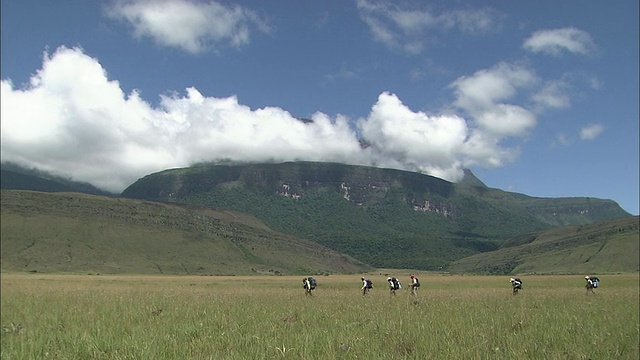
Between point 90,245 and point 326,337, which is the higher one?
point 326,337

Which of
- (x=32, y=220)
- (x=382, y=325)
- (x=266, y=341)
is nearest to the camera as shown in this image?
(x=266, y=341)

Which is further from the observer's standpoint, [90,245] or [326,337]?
[90,245]

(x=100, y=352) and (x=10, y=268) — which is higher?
(x=100, y=352)

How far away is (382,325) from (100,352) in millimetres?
6619

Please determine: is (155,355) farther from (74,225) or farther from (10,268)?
(74,225)

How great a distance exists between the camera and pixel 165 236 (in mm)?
194500

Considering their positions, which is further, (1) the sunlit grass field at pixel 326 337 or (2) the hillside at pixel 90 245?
(2) the hillside at pixel 90 245

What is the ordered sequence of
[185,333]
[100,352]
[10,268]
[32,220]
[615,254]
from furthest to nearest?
1. [615,254]
2. [32,220]
3. [10,268]
4. [185,333]
5. [100,352]

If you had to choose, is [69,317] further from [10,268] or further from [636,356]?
[10,268]

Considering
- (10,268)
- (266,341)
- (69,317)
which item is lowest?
(10,268)

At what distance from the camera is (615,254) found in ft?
605

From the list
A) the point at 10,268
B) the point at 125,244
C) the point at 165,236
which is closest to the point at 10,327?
the point at 10,268

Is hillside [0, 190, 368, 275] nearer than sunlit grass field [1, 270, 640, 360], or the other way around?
sunlit grass field [1, 270, 640, 360]

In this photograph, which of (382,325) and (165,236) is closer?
(382,325)
